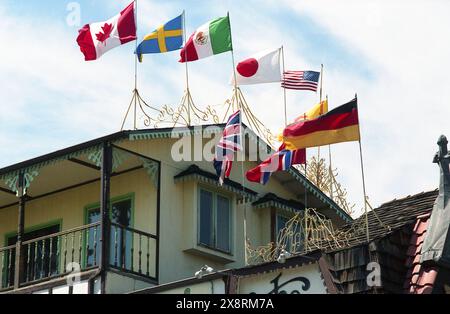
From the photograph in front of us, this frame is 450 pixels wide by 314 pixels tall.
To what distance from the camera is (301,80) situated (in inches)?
1064

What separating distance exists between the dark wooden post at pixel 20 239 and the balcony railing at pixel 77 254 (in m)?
0.12

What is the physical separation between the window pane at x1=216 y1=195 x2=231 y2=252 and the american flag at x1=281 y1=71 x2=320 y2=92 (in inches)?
108

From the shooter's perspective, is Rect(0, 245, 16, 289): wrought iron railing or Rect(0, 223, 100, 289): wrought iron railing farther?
Rect(0, 245, 16, 289): wrought iron railing

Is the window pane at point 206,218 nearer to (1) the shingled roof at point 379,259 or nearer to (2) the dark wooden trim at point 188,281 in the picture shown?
(2) the dark wooden trim at point 188,281

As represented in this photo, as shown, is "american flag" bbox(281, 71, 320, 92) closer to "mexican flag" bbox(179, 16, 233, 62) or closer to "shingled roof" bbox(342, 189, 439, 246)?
"mexican flag" bbox(179, 16, 233, 62)

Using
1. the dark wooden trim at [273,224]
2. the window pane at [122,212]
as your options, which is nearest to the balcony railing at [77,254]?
the window pane at [122,212]

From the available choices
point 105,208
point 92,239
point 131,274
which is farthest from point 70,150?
point 131,274

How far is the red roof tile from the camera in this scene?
62.2 feet

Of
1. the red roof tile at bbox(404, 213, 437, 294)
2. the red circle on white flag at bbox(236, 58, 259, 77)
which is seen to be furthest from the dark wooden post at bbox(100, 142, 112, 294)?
the red roof tile at bbox(404, 213, 437, 294)

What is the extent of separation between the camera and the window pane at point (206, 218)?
86.8 ft

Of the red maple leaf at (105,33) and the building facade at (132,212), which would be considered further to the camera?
the red maple leaf at (105,33)

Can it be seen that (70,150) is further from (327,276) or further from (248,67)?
(327,276)

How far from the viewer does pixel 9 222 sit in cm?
2922
